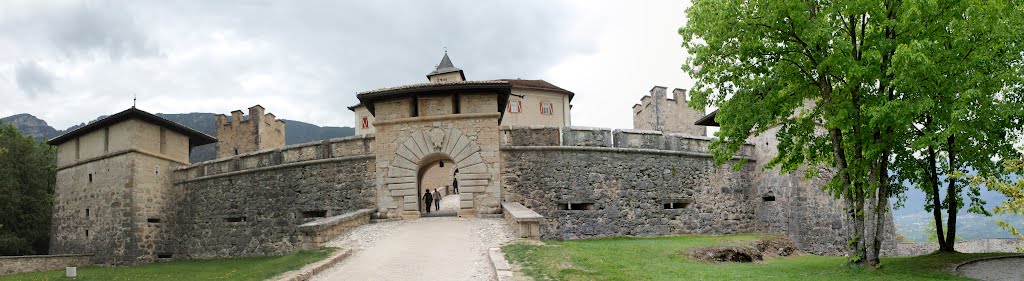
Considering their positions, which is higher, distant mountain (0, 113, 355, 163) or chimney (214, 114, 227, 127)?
distant mountain (0, 113, 355, 163)

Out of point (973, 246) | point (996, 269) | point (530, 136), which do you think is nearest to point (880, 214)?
point (996, 269)

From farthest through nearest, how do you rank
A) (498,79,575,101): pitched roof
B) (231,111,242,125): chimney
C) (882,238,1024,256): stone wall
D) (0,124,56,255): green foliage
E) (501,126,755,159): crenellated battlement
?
(231,111,242,125): chimney → (498,79,575,101): pitched roof → (0,124,56,255): green foliage → (882,238,1024,256): stone wall → (501,126,755,159): crenellated battlement

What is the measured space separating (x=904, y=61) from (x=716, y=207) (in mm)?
11933

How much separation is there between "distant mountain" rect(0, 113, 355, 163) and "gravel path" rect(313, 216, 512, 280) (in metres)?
66.8

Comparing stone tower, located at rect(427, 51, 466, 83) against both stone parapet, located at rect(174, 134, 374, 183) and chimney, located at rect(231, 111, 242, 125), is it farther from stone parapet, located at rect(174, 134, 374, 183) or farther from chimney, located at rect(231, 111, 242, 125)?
stone parapet, located at rect(174, 134, 374, 183)

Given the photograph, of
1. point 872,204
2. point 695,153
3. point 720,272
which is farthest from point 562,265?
point 695,153

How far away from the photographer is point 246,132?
37.9m

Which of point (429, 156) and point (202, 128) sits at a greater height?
point (202, 128)

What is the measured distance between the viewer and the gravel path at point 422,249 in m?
10.6

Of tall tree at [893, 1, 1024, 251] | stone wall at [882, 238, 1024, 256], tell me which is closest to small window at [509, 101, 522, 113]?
stone wall at [882, 238, 1024, 256]

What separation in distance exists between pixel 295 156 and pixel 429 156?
4953mm

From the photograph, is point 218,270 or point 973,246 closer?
point 218,270

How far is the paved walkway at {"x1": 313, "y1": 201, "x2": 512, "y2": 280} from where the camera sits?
10.6 m

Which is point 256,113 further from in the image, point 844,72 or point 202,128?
point 202,128
